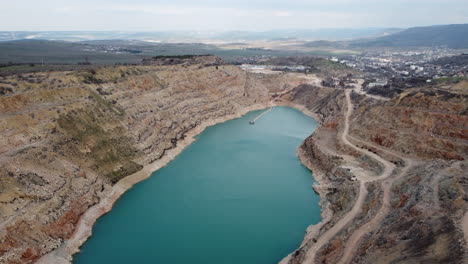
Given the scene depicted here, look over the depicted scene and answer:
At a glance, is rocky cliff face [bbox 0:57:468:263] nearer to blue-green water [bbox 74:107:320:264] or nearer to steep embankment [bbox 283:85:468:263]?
steep embankment [bbox 283:85:468:263]

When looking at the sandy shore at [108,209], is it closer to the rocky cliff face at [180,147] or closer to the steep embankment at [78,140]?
the steep embankment at [78,140]

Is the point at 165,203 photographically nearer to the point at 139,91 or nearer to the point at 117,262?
the point at 117,262

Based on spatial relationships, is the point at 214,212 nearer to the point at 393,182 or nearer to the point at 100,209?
the point at 100,209

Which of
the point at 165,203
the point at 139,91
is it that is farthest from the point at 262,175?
the point at 139,91

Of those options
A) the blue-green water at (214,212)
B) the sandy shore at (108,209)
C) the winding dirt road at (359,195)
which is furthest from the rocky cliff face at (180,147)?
the blue-green water at (214,212)

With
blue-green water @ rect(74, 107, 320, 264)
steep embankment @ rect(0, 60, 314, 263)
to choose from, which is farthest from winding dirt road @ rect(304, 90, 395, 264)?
steep embankment @ rect(0, 60, 314, 263)
